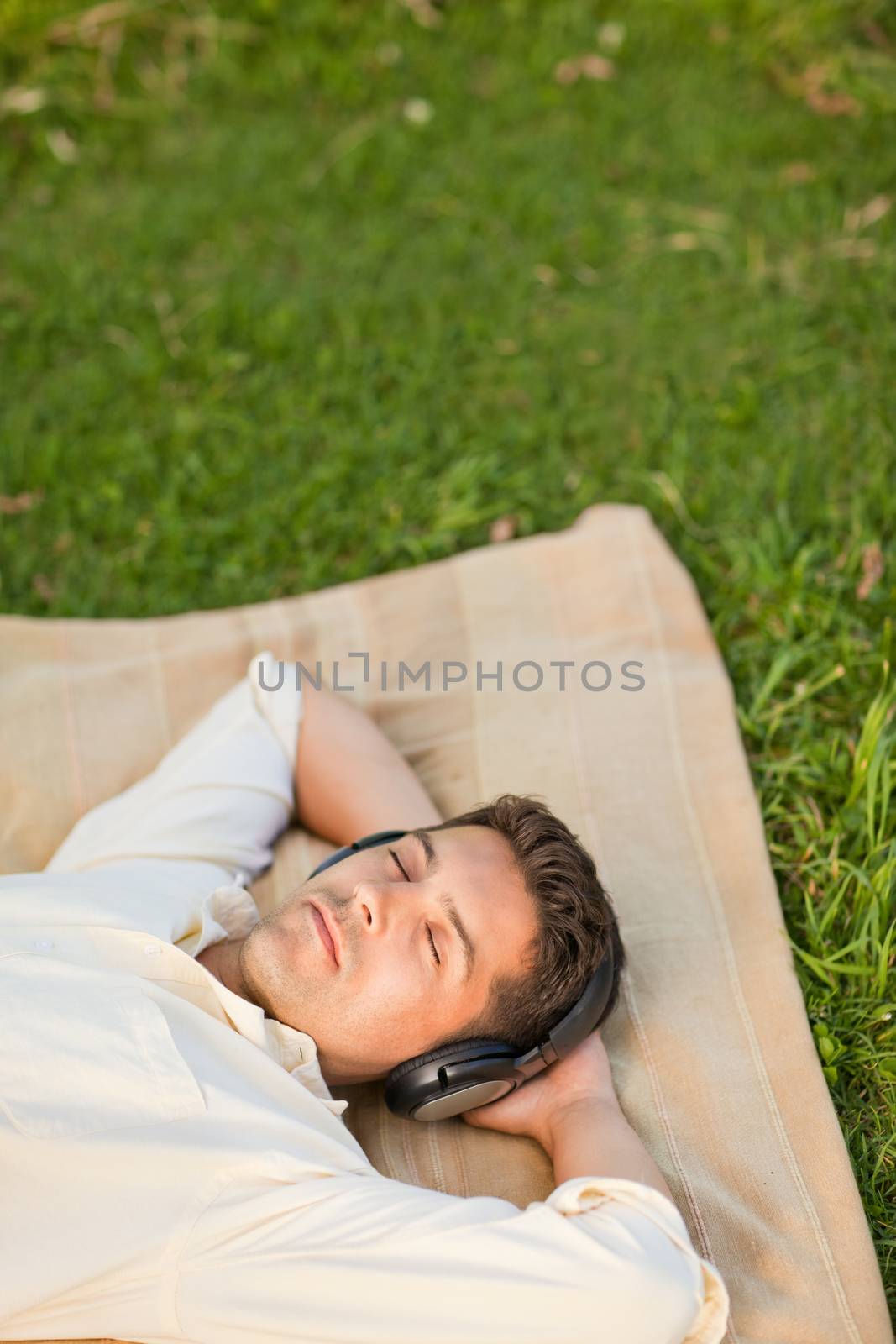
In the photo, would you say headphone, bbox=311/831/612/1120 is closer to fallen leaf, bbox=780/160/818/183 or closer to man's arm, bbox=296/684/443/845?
man's arm, bbox=296/684/443/845

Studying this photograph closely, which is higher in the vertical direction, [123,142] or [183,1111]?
[123,142]

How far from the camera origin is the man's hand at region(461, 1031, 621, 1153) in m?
2.78

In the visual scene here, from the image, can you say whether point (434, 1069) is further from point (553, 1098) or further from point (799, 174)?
point (799, 174)

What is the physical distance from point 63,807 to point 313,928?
1242 mm

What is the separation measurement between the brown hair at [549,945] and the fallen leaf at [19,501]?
9.26ft

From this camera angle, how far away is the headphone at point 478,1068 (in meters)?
2.64

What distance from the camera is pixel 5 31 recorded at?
6.27 m

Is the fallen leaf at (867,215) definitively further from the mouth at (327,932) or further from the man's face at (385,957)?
the mouth at (327,932)

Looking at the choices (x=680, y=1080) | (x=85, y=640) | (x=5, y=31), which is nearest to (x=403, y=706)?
(x=85, y=640)

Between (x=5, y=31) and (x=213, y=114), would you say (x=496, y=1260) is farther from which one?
(x=5, y=31)

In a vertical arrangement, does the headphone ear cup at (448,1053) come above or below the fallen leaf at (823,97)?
below

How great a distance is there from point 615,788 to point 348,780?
2.60 ft

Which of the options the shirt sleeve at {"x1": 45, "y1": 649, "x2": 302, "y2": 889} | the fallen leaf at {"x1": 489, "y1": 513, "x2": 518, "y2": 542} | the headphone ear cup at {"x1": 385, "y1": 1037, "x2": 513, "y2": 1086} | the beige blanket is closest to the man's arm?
the shirt sleeve at {"x1": 45, "y1": 649, "x2": 302, "y2": 889}

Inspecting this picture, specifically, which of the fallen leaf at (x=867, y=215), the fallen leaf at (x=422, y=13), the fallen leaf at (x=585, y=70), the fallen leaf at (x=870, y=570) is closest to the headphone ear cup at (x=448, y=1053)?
the fallen leaf at (x=870, y=570)
